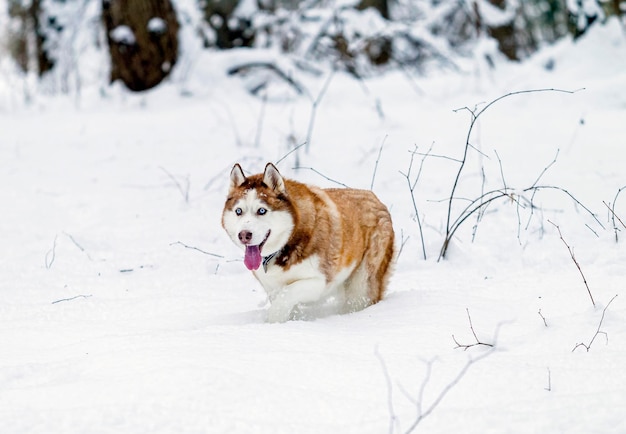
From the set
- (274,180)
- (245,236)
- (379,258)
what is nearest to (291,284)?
(245,236)

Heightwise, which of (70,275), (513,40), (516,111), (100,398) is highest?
(513,40)

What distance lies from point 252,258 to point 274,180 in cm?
48

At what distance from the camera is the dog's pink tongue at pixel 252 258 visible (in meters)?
3.79

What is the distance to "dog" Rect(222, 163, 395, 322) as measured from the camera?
3.85 meters

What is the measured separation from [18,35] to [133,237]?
13.3 meters

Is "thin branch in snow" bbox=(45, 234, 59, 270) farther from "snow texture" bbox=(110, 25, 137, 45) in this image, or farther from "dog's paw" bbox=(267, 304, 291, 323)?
"snow texture" bbox=(110, 25, 137, 45)

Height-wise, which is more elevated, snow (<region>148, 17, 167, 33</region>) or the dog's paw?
snow (<region>148, 17, 167, 33</region>)

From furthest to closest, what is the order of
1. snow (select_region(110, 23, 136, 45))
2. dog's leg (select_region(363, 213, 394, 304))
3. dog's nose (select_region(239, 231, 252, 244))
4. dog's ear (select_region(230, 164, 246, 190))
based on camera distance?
snow (select_region(110, 23, 136, 45))
dog's leg (select_region(363, 213, 394, 304))
dog's ear (select_region(230, 164, 246, 190))
dog's nose (select_region(239, 231, 252, 244))

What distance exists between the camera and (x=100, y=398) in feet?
7.98

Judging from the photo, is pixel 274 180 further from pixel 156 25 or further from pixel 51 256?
pixel 156 25

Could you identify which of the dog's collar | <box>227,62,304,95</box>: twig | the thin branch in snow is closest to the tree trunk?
<box>227,62,304,95</box>: twig

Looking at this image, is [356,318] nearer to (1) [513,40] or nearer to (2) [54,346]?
(2) [54,346]

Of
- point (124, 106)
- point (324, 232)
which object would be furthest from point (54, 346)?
point (124, 106)

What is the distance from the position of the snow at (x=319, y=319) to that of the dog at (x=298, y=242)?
229 millimetres
